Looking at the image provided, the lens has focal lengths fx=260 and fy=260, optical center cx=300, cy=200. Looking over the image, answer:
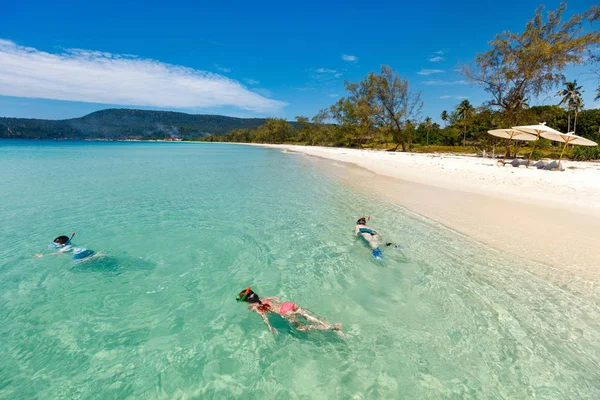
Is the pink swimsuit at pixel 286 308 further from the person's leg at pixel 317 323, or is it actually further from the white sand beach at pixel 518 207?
the white sand beach at pixel 518 207

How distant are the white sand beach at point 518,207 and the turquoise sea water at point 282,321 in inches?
49.2

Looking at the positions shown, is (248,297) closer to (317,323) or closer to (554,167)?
(317,323)

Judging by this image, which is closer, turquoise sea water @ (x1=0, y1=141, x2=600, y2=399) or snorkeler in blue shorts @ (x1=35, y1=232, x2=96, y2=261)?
turquoise sea water @ (x1=0, y1=141, x2=600, y2=399)

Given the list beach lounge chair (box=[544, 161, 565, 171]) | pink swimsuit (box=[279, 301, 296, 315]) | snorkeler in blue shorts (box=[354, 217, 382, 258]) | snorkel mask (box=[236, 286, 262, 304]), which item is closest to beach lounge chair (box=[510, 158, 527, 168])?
beach lounge chair (box=[544, 161, 565, 171])

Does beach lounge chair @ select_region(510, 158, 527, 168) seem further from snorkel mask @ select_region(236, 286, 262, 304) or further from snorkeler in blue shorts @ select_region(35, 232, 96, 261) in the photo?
snorkeler in blue shorts @ select_region(35, 232, 96, 261)

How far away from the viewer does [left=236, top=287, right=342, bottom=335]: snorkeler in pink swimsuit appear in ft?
15.3

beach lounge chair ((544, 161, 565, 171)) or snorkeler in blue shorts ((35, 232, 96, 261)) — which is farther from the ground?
beach lounge chair ((544, 161, 565, 171))

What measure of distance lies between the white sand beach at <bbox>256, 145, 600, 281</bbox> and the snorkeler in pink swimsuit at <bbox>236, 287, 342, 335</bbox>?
21.6 ft

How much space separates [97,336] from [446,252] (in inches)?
340

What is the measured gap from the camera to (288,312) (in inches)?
183

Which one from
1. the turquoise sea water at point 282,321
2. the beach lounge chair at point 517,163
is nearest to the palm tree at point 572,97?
the beach lounge chair at point 517,163

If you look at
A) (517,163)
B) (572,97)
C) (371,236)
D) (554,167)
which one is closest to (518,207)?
(371,236)

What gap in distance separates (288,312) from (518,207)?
12959 mm

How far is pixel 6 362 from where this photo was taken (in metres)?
4.04
